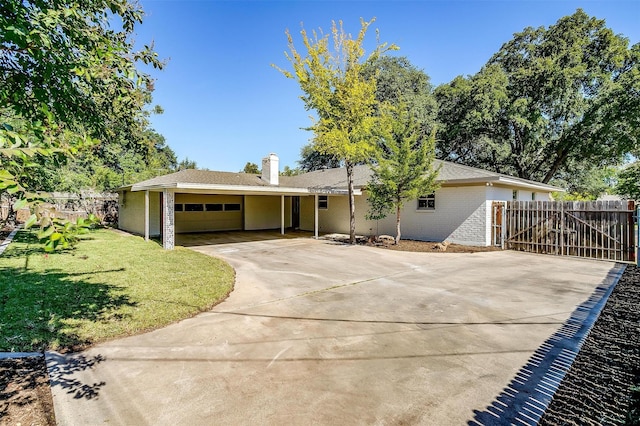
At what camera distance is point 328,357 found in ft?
12.4

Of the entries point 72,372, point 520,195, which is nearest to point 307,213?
point 520,195

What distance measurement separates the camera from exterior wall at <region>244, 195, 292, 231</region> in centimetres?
2005

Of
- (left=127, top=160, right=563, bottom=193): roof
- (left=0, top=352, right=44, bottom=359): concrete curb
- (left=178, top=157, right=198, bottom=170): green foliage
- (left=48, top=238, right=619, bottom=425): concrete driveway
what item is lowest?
(left=48, top=238, right=619, bottom=425): concrete driveway

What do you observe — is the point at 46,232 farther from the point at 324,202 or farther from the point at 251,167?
the point at 251,167

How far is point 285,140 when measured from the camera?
3428cm

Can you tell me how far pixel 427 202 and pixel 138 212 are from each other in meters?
14.6

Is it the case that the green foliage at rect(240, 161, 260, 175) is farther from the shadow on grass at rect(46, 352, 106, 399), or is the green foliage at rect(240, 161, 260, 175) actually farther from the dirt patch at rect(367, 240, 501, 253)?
the shadow on grass at rect(46, 352, 106, 399)

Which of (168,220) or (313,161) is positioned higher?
(313,161)

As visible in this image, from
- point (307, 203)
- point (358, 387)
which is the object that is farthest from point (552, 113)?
point (358, 387)

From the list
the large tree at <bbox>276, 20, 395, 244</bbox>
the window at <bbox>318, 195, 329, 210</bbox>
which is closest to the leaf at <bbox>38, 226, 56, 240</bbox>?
the large tree at <bbox>276, 20, 395, 244</bbox>

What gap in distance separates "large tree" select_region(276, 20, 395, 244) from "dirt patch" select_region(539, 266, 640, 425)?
10.5 meters

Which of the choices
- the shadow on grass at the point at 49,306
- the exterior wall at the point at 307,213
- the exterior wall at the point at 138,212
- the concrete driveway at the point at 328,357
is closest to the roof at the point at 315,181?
the exterior wall at the point at 307,213

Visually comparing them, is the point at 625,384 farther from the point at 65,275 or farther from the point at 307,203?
the point at 307,203

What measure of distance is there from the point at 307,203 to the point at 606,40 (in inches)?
878
